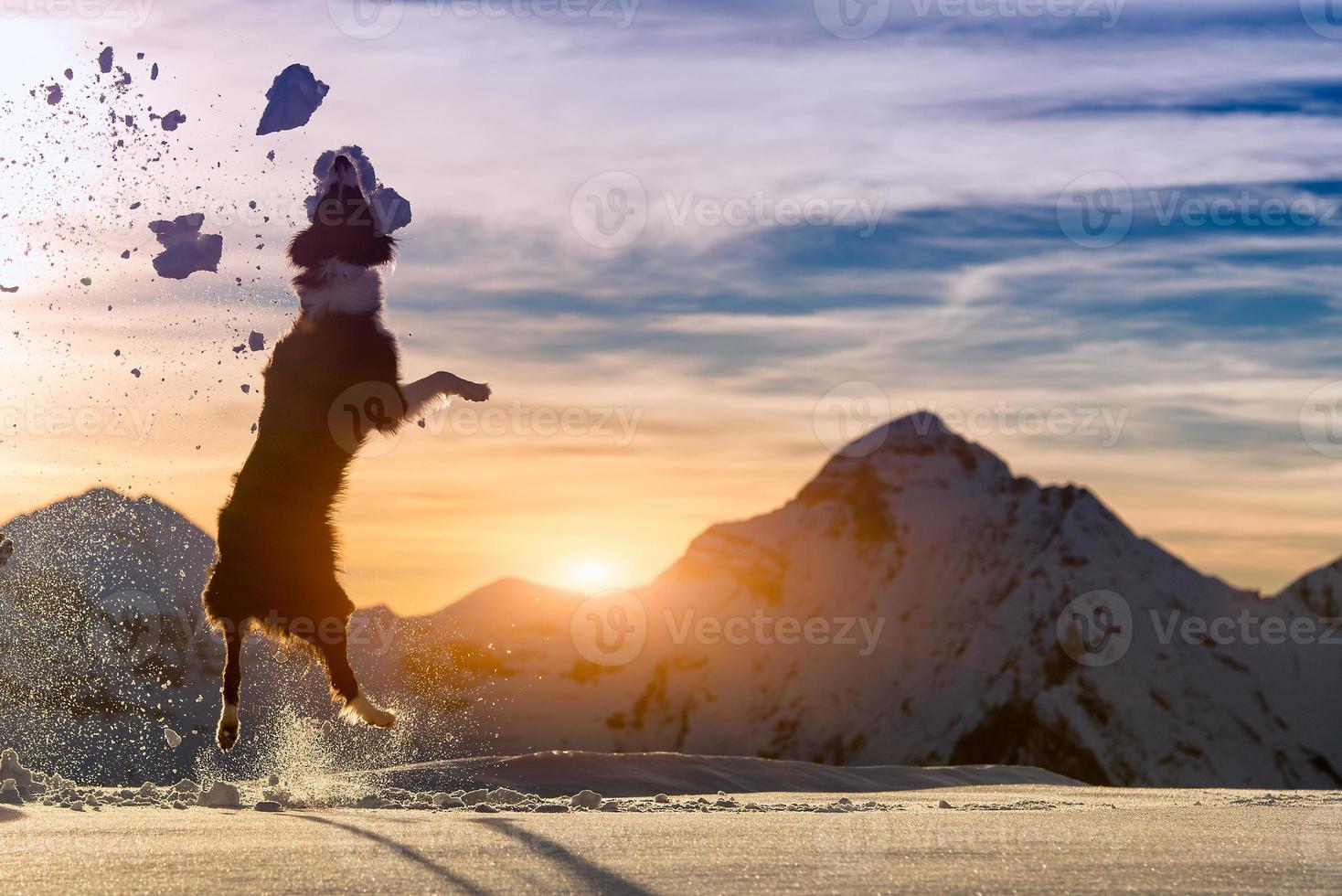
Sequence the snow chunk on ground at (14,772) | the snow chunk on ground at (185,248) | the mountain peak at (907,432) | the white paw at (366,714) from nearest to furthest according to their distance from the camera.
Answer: the white paw at (366,714)
the snow chunk on ground at (185,248)
the snow chunk on ground at (14,772)
the mountain peak at (907,432)

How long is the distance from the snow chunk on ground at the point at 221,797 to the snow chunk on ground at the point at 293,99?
4136mm

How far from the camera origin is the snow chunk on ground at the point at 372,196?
22.4ft

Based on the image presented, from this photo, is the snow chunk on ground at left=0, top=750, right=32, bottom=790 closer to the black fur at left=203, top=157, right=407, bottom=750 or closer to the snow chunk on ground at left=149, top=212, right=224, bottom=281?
the black fur at left=203, top=157, right=407, bottom=750

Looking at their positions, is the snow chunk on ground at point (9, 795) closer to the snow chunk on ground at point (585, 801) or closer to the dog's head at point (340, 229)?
the snow chunk on ground at point (585, 801)

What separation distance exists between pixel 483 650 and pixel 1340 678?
108 m

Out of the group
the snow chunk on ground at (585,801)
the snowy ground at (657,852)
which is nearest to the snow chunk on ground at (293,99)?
the snowy ground at (657,852)

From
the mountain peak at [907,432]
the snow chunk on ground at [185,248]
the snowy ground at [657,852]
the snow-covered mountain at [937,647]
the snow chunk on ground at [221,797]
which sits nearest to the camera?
the snowy ground at [657,852]

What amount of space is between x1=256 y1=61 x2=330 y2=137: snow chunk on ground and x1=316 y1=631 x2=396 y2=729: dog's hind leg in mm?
2832

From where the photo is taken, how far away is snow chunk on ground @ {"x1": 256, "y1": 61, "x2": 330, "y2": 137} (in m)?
7.52

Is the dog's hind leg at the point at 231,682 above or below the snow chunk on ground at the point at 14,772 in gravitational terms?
above

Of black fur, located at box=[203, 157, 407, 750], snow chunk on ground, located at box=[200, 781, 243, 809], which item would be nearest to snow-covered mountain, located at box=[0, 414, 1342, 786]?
snow chunk on ground, located at box=[200, 781, 243, 809]

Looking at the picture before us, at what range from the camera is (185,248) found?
7.93 metres

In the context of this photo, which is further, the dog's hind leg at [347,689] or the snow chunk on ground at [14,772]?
the snow chunk on ground at [14,772]

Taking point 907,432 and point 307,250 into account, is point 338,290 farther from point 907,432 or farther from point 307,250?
point 907,432
